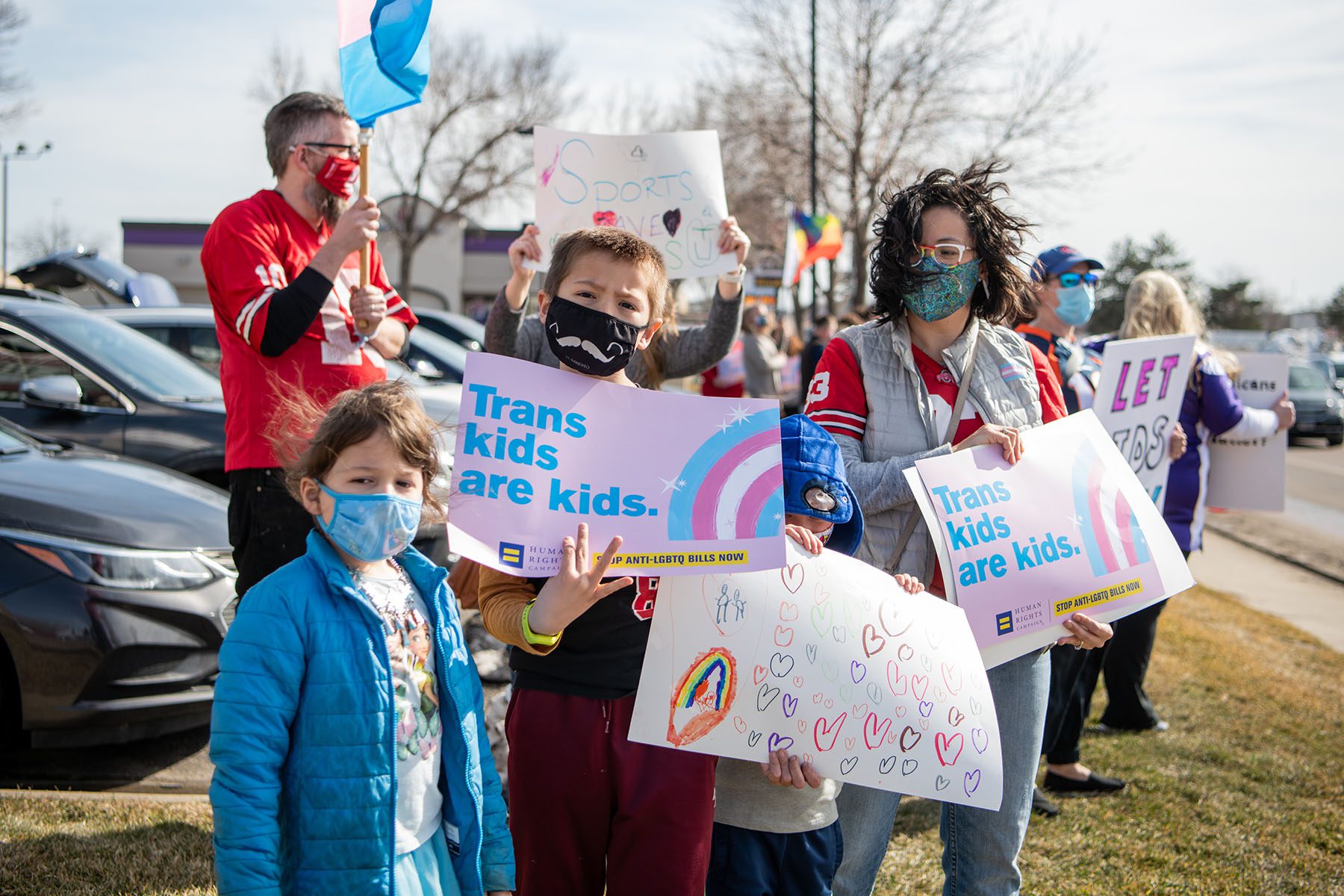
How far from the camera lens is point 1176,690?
20.2ft

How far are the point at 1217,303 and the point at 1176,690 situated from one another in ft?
195

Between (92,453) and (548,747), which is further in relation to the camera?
(92,453)

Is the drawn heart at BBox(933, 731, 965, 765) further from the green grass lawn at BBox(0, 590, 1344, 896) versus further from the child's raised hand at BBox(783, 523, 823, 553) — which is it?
the green grass lawn at BBox(0, 590, 1344, 896)

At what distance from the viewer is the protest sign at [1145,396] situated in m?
4.23

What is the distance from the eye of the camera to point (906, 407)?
2938 mm

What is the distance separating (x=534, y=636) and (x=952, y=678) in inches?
40.1

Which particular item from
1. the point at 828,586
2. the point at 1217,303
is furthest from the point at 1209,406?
the point at 1217,303

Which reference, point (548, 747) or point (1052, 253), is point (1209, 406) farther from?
point (548, 747)

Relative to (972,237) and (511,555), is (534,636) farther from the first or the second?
(972,237)

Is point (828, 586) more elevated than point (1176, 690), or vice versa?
point (828, 586)

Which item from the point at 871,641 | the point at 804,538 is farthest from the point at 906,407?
the point at 871,641

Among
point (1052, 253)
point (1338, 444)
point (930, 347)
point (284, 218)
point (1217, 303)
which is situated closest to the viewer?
point (930, 347)

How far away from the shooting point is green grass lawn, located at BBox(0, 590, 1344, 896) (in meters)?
3.30

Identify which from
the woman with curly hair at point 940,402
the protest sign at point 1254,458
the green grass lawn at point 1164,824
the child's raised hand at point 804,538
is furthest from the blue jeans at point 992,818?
the protest sign at point 1254,458
